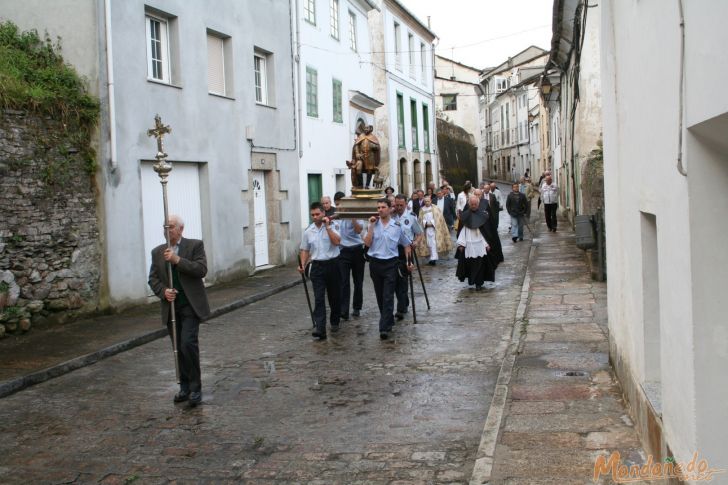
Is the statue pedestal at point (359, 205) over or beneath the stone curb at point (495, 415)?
over

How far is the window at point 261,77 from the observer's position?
61.9 ft

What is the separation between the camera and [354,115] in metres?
25.8

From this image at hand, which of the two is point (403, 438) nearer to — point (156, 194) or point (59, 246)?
point (59, 246)

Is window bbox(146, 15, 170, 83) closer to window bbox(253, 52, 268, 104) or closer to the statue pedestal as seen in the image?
window bbox(253, 52, 268, 104)

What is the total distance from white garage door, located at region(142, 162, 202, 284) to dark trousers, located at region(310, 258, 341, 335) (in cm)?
416

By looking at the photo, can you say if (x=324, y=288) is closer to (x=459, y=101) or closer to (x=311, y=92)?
(x=311, y=92)

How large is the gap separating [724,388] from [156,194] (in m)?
11.8

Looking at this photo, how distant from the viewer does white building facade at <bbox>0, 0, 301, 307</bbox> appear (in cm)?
1267

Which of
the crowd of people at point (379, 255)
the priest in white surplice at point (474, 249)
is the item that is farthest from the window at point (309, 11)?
the priest in white surplice at point (474, 249)

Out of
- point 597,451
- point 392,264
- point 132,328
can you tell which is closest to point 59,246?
point 132,328

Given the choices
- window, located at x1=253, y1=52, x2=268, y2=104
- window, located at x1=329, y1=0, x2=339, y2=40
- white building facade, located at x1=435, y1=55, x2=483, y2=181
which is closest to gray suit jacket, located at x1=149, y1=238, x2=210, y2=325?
window, located at x1=253, y1=52, x2=268, y2=104

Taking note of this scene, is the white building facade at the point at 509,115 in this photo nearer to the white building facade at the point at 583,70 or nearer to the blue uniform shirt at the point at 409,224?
the white building facade at the point at 583,70

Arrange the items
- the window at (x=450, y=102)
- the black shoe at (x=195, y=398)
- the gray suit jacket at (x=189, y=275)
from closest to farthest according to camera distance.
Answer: the black shoe at (x=195, y=398) → the gray suit jacket at (x=189, y=275) → the window at (x=450, y=102)

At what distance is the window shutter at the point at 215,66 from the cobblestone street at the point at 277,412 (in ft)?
22.7
